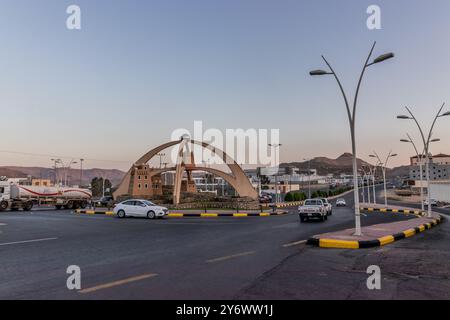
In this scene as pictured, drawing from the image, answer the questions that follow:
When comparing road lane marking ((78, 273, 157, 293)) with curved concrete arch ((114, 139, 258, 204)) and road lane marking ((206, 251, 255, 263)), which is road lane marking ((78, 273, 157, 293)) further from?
curved concrete arch ((114, 139, 258, 204))

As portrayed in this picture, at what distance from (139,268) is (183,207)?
34951mm

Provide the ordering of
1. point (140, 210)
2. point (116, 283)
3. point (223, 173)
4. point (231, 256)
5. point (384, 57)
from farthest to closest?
1. point (223, 173)
2. point (140, 210)
3. point (384, 57)
4. point (231, 256)
5. point (116, 283)

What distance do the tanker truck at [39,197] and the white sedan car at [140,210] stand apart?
2038 cm

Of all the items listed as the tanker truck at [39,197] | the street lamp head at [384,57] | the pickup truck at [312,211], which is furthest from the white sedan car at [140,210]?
the tanker truck at [39,197]

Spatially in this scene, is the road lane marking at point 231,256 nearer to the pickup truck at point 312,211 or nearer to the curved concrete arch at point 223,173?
the pickup truck at point 312,211

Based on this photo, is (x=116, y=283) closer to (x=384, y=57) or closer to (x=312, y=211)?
(x=384, y=57)

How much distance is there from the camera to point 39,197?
45844 mm

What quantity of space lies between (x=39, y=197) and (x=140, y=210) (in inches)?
933

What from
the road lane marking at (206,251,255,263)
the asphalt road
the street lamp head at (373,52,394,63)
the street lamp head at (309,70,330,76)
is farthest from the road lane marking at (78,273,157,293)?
the street lamp head at (373,52,394,63)

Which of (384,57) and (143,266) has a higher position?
(384,57)

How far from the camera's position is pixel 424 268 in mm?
8398

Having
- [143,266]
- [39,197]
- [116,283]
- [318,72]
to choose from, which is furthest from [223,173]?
Result: [116,283]
